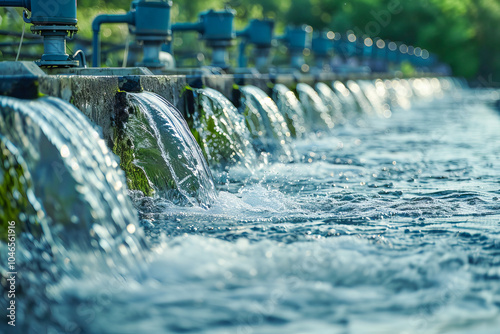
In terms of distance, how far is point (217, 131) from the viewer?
685 centimetres

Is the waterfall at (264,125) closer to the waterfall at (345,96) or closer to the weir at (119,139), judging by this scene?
the weir at (119,139)

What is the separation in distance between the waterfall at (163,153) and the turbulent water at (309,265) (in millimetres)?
173

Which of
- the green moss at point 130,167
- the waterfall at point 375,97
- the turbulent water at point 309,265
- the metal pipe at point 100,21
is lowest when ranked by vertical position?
the turbulent water at point 309,265

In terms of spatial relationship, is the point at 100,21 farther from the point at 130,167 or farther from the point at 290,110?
the point at 290,110

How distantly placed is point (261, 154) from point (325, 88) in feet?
22.5

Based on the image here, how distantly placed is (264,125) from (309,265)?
502cm

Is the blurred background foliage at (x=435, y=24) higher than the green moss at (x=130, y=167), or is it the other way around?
the blurred background foliage at (x=435, y=24)

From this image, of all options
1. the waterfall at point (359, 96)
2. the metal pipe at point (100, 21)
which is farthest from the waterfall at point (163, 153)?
the waterfall at point (359, 96)

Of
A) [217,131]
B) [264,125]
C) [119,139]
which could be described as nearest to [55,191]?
[119,139]

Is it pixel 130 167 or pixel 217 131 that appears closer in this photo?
pixel 130 167

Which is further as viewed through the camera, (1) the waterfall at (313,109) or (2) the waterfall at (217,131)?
(1) the waterfall at (313,109)

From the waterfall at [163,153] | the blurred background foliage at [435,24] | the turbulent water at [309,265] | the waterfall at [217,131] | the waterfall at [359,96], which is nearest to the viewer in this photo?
the turbulent water at [309,265]

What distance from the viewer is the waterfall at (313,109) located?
11730 millimetres

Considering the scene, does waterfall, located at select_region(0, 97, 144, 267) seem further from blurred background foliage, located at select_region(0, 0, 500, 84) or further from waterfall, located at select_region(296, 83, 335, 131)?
blurred background foliage, located at select_region(0, 0, 500, 84)
